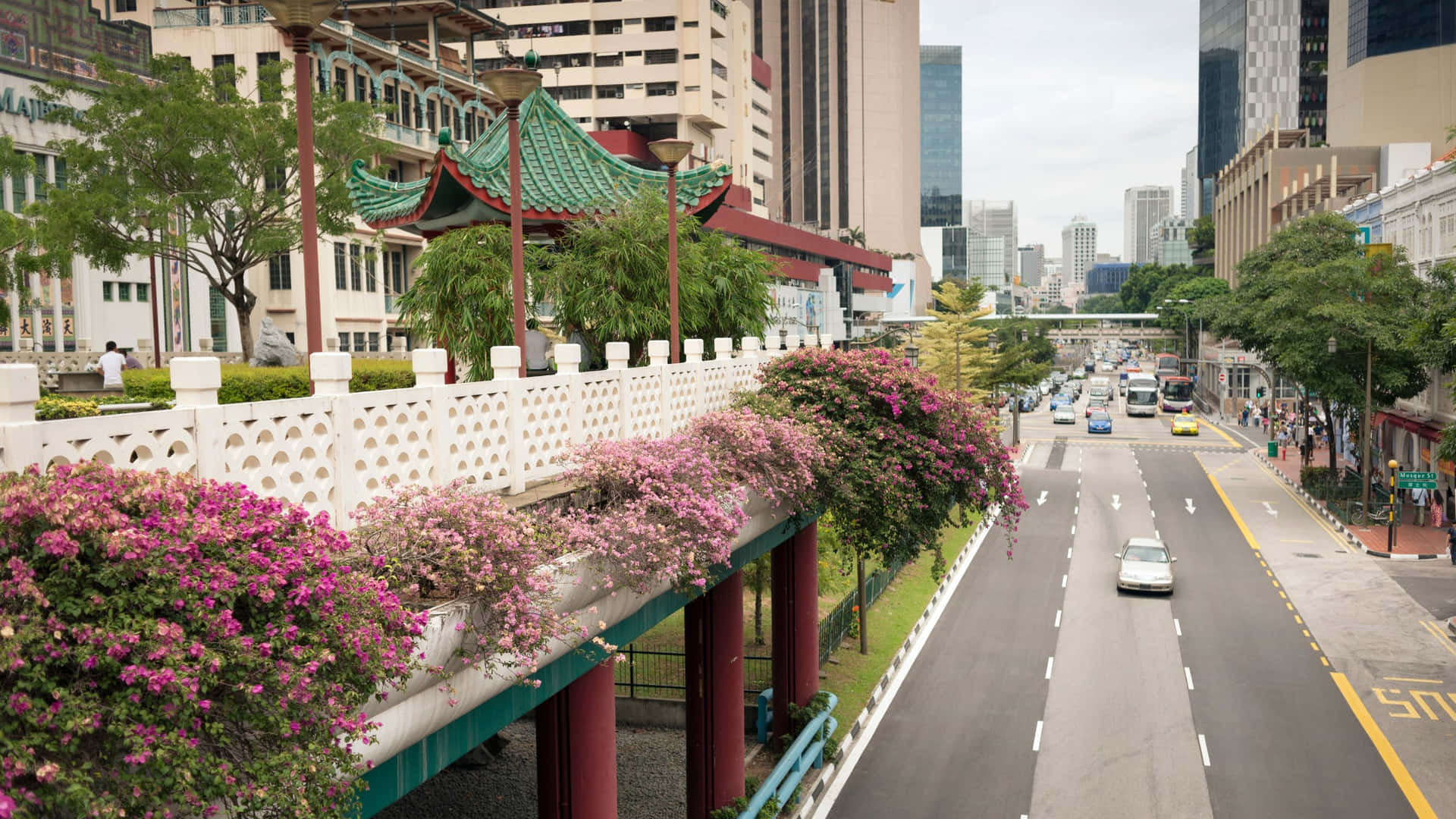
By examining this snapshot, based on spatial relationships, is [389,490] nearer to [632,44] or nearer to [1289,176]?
[632,44]

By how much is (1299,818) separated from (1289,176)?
8106 cm

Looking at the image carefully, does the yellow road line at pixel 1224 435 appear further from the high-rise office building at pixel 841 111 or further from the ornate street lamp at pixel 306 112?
the high-rise office building at pixel 841 111

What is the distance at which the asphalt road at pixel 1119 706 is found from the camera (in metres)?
19.0

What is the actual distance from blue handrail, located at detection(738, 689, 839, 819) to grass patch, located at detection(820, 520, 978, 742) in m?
1.17

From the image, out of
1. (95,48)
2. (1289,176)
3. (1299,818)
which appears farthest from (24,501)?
(1289,176)

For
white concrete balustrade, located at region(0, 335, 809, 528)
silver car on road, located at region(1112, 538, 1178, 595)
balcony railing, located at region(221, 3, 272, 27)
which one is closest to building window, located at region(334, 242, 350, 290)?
balcony railing, located at region(221, 3, 272, 27)

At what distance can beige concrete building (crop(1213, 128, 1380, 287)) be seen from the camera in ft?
251

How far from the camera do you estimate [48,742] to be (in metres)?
4.36

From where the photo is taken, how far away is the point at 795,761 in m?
18.6

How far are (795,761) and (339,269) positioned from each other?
3447 cm

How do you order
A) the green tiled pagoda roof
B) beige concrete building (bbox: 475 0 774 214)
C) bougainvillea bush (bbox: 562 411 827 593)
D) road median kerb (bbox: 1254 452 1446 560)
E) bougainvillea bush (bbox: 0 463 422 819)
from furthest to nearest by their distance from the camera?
beige concrete building (bbox: 475 0 774 214) → road median kerb (bbox: 1254 452 1446 560) → the green tiled pagoda roof → bougainvillea bush (bbox: 562 411 827 593) → bougainvillea bush (bbox: 0 463 422 819)

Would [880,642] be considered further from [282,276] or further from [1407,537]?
[282,276]

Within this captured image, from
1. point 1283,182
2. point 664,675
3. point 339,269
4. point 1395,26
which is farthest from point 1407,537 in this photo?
point 1395,26

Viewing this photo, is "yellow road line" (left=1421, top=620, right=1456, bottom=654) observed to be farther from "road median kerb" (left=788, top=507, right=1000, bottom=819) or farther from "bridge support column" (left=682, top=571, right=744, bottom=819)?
"bridge support column" (left=682, top=571, right=744, bottom=819)
